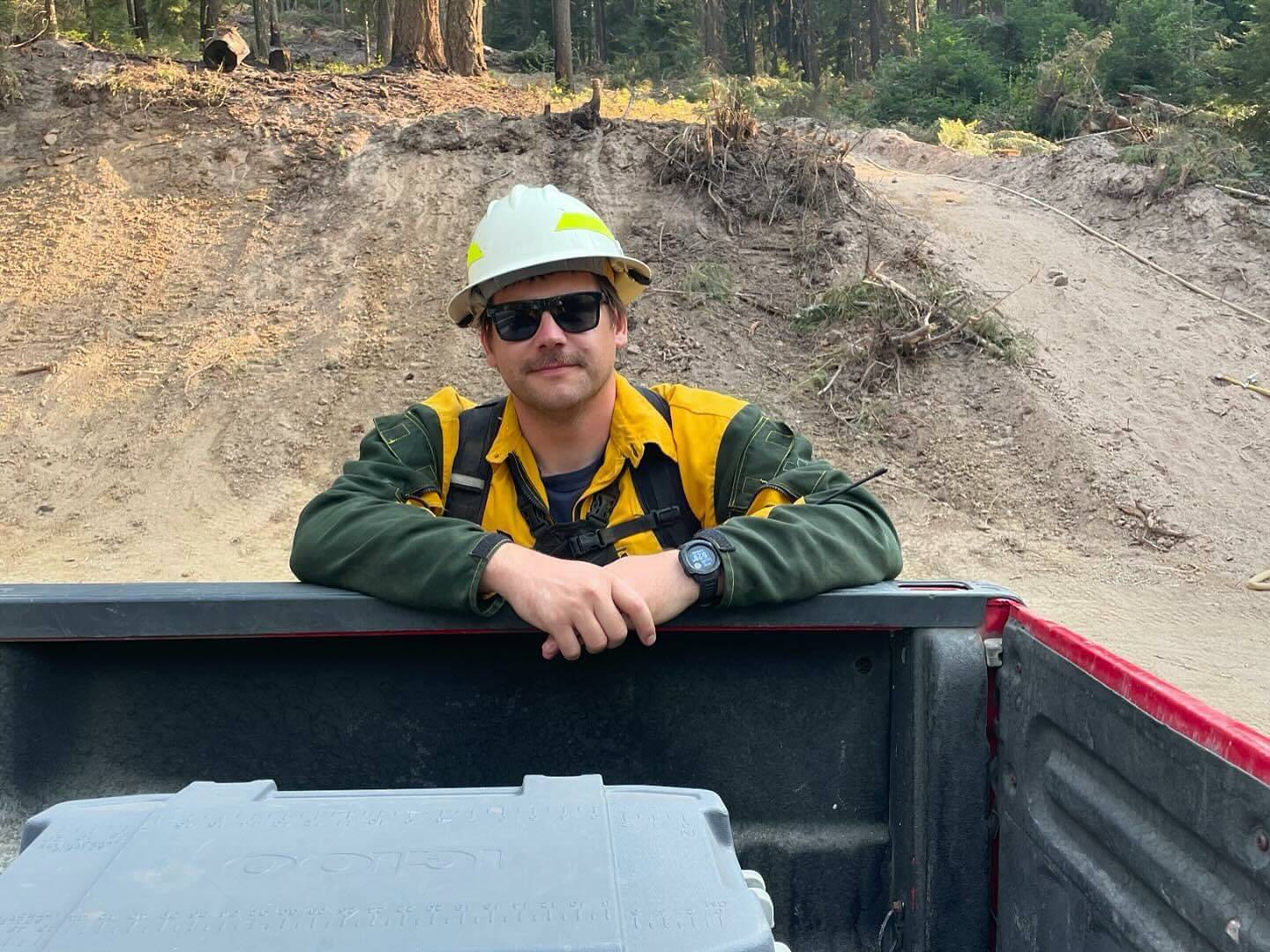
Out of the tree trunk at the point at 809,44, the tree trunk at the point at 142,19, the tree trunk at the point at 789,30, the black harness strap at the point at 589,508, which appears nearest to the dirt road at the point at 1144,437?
the black harness strap at the point at 589,508

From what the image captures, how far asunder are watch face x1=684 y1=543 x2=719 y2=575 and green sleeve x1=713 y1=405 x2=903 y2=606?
3 centimetres

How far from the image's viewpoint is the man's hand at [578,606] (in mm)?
2055

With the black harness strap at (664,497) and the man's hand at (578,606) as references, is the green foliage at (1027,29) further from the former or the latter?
the man's hand at (578,606)

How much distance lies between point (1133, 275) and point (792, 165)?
3711 millimetres

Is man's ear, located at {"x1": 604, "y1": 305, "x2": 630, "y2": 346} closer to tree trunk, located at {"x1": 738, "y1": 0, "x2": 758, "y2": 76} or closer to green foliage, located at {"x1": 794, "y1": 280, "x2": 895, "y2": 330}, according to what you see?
green foliage, located at {"x1": 794, "y1": 280, "x2": 895, "y2": 330}

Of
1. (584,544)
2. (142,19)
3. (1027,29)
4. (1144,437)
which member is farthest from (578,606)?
(1027,29)

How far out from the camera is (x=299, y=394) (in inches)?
381

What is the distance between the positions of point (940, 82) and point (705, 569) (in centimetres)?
2879

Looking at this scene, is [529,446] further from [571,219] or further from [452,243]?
[452,243]

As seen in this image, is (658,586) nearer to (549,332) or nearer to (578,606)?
(578,606)

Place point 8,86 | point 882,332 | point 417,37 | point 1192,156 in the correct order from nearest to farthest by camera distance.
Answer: point 882,332, point 8,86, point 1192,156, point 417,37

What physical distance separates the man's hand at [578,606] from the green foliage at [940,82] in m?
26.9

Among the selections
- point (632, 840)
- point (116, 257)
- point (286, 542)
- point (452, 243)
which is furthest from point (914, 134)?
point (632, 840)

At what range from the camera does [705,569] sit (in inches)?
83.4
